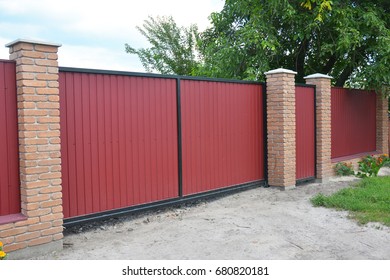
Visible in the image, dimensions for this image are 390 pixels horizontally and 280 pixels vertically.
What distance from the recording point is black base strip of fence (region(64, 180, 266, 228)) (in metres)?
5.54

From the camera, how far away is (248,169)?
8.29 m

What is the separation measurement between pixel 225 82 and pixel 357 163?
17.9 ft

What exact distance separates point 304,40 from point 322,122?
4.19m

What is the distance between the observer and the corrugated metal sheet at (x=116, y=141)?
547 cm

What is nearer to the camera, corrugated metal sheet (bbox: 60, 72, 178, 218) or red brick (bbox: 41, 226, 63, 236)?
red brick (bbox: 41, 226, 63, 236)

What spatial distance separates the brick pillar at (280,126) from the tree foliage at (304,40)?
2751 mm

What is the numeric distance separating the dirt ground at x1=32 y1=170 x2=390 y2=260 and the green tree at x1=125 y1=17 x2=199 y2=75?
2321cm

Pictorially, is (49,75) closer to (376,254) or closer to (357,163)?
(376,254)

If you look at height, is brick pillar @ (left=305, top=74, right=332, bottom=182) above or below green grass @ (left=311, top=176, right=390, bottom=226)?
above

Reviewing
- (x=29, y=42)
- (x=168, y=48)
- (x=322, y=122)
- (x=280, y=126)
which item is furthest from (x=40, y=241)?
(x=168, y=48)

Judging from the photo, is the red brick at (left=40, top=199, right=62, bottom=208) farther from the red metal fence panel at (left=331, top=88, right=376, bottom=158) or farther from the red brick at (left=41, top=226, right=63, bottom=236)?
the red metal fence panel at (left=331, top=88, right=376, bottom=158)

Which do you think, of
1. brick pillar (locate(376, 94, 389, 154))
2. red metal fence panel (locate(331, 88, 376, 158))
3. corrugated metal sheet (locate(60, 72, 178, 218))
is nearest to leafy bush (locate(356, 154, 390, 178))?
red metal fence panel (locate(331, 88, 376, 158))

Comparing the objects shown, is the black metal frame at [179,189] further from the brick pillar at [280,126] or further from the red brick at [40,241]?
the red brick at [40,241]

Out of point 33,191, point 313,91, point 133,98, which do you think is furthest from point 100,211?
point 313,91
